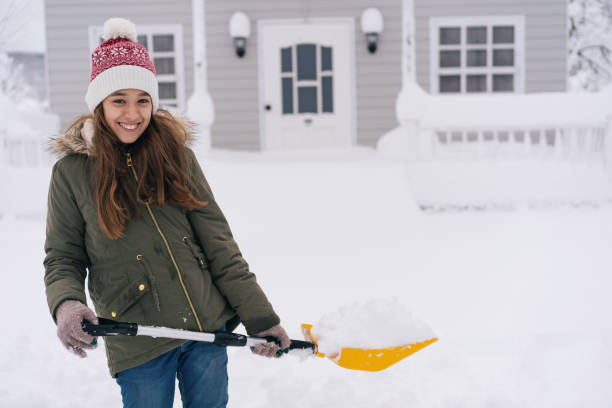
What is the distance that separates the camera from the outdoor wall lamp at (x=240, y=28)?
9.52 m

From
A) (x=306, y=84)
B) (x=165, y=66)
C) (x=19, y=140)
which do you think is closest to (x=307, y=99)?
(x=306, y=84)

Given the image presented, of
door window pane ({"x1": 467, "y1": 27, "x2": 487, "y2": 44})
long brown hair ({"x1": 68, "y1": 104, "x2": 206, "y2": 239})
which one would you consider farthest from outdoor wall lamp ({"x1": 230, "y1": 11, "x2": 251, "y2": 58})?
long brown hair ({"x1": 68, "y1": 104, "x2": 206, "y2": 239})

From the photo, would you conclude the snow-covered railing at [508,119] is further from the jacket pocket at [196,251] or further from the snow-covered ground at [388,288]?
the jacket pocket at [196,251]

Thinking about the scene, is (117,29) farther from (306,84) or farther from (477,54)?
(477,54)

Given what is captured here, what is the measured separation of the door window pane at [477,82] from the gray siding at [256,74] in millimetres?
1355

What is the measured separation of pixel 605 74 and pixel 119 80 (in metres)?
16.9

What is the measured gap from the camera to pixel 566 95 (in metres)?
7.50

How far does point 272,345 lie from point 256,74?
28.0ft

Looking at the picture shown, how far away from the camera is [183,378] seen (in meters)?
1.79

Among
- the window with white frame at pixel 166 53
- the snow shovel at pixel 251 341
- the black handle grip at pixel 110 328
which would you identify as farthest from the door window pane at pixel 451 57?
the black handle grip at pixel 110 328

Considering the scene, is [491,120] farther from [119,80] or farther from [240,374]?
[119,80]

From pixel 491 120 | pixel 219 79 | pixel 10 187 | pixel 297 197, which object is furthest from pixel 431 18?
pixel 10 187

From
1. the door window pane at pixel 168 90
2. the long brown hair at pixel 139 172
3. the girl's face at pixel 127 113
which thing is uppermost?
the door window pane at pixel 168 90

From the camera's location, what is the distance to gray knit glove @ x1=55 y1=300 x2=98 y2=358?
1.51m
